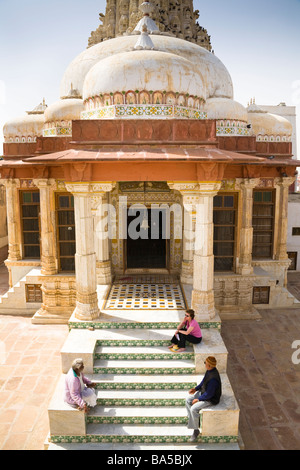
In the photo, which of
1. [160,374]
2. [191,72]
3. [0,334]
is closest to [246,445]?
[160,374]

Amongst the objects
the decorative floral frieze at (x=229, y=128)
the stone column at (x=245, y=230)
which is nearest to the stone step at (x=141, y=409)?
the stone column at (x=245, y=230)

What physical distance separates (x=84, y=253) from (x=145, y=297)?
2.30 meters

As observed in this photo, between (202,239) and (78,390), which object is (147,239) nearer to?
(202,239)

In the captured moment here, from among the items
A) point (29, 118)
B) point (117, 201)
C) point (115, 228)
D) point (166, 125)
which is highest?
point (29, 118)

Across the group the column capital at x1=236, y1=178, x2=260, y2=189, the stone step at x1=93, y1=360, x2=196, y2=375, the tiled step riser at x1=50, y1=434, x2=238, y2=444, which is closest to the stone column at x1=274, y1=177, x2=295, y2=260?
the column capital at x1=236, y1=178, x2=260, y2=189

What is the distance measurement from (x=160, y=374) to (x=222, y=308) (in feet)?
14.4

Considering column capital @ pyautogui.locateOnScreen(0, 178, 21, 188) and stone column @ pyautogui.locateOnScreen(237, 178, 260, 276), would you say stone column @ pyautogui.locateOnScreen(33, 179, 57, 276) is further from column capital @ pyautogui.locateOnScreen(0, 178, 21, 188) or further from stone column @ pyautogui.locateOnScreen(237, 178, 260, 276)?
stone column @ pyautogui.locateOnScreen(237, 178, 260, 276)

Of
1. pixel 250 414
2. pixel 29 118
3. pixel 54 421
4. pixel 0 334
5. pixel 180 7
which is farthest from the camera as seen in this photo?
pixel 180 7

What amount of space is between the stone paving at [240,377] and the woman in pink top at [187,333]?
57.2 inches

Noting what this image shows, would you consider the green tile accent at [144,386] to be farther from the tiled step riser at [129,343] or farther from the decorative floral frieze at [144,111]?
the decorative floral frieze at [144,111]

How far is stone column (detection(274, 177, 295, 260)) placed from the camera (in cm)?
1124

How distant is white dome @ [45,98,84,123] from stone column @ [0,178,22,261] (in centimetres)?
224

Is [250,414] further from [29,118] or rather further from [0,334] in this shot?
[29,118]

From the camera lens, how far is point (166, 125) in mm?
7422
